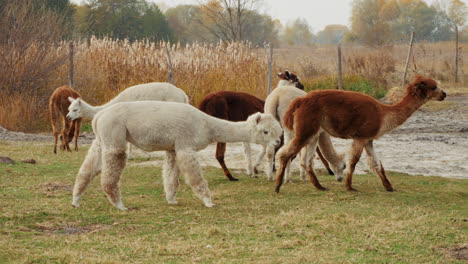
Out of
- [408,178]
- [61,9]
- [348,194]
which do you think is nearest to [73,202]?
[348,194]

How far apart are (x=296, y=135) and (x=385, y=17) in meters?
72.3

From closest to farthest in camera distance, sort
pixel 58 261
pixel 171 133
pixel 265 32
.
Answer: pixel 58 261
pixel 171 133
pixel 265 32

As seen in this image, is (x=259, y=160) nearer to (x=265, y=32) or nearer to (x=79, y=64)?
(x=79, y=64)

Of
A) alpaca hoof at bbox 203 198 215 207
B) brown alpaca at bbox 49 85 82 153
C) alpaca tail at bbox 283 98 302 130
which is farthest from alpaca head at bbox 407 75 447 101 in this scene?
brown alpaca at bbox 49 85 82 153

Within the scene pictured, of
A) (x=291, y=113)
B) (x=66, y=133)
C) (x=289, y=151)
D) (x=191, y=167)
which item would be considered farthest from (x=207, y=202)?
(x=66, y=133)

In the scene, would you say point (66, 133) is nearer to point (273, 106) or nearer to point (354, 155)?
point (273, 106)

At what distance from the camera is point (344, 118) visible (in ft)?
29.6

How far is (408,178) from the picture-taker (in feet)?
35.7

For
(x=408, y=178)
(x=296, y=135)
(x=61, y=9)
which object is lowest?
(x=408, y=178)

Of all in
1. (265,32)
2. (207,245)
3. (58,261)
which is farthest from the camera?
(265,32)

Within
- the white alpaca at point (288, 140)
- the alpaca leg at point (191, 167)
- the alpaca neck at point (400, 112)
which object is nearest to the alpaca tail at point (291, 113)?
the white alpaca at point (288, 140)

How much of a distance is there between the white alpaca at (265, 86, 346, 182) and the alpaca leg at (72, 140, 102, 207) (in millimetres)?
2802

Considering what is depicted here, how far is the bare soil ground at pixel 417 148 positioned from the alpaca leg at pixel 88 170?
4.18 meters

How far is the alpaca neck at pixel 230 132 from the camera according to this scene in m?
8.47
